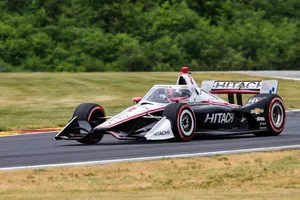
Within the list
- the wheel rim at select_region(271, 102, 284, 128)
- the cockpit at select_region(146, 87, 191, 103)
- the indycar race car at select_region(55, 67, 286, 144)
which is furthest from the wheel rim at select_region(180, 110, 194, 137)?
the wheel rim at select_region(271, 102, 284, 128)

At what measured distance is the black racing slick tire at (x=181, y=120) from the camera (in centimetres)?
1695

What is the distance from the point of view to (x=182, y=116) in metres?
17.1

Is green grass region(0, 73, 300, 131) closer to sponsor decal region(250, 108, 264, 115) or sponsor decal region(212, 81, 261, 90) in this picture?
sponsor decal region(212, 81, 261, 90)

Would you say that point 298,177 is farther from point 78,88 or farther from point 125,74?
point 125,74

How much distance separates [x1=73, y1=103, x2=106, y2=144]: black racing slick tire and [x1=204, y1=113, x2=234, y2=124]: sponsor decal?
2108 millimetres

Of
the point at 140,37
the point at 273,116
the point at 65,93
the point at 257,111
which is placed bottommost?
the point at 65,93

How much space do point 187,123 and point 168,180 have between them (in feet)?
17.3

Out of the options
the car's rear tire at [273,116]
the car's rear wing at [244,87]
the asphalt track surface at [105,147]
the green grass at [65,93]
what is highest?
the car's rear wing at [244,87]

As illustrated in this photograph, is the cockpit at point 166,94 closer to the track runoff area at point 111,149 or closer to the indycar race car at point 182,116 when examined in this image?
the indycar race car at point 182,116

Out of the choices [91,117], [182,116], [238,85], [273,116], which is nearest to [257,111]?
[273,116]

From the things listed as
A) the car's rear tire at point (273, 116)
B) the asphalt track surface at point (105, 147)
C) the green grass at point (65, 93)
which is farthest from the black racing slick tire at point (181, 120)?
the green grass at point (65, 93)

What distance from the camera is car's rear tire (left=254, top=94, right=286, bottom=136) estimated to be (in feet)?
62.0

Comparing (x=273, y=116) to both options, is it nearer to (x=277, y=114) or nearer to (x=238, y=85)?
(x=277, y=114)

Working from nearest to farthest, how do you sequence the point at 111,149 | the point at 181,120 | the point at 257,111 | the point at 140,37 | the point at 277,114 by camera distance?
the point at 111,149, the point at 181,120, the point at 257,111, the point at 277,114, the point at 140,37
